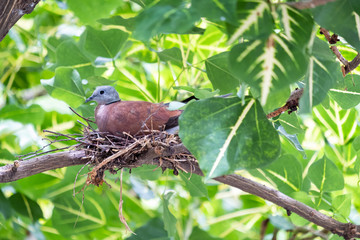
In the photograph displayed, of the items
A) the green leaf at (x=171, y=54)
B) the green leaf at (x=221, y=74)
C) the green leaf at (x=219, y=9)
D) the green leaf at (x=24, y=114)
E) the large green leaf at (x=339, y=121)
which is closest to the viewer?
the green leaf at (x=219, y=9)

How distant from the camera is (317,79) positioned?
712mm

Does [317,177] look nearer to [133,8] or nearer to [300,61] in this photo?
[300,61]

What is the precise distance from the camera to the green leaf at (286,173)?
1.61 meters

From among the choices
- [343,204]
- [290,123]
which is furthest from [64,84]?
[343,204]

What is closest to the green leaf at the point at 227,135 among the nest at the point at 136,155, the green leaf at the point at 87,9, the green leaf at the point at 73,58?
the nest at the point at 136,155

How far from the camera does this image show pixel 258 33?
631 mm

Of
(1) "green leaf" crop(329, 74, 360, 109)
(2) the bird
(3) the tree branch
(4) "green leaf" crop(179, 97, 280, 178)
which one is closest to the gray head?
(2) the bird

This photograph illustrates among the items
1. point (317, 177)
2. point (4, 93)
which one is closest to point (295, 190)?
point (317, 177)

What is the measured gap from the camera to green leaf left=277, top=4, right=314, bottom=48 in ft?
2.22

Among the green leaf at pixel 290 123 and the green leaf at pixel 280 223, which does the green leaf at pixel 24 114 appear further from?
the green leaf at pixel 290 123

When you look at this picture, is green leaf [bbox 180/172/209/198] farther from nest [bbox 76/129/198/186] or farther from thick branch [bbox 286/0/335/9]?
thick branch [bbox 286/0/335/9]

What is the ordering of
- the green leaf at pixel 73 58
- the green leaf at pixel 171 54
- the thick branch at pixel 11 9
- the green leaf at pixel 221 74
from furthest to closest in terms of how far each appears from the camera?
the green leaf at pixel 73 58 < the green leaf at pixel 171 54 < the green leaf at pixel 221 74 < the thick branch at pixel 11 9

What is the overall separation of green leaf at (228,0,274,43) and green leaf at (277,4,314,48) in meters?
0.05

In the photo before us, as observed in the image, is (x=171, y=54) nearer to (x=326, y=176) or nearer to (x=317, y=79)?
(x=326, y=176)
